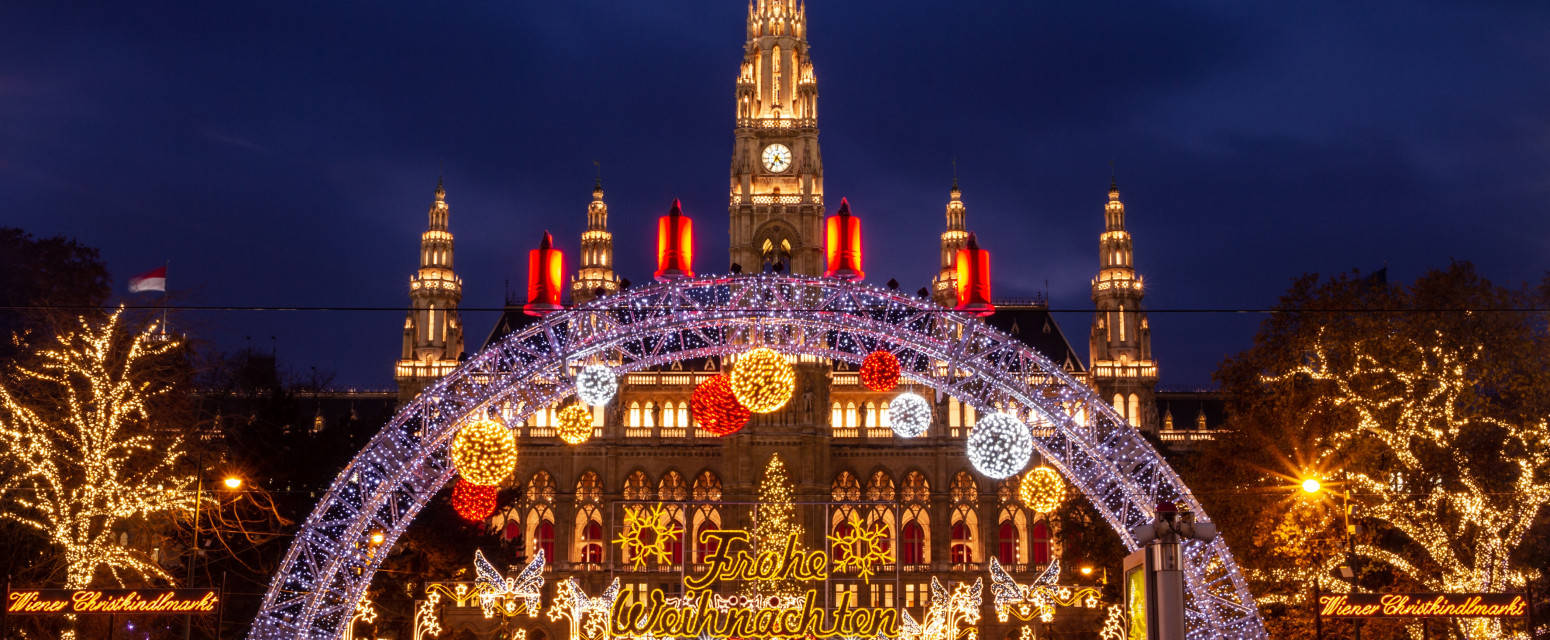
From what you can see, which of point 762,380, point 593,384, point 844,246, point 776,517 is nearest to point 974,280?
point 844,246

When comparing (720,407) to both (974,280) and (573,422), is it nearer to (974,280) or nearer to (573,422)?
(573,422)

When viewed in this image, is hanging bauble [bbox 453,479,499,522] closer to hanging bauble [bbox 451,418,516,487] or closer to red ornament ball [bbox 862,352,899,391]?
hanging bauble [bbox 451,418,516,487]

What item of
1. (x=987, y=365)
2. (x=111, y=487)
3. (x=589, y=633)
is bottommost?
(x=589, y=633)

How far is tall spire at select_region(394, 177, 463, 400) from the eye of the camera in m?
64.6

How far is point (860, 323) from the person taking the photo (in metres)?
26.2

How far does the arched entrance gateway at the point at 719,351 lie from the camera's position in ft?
84.2

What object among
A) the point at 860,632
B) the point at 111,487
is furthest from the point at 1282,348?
the point at 111,487

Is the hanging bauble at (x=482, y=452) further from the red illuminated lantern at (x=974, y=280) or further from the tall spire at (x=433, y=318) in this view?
the tall spire at (x=433, y=318)

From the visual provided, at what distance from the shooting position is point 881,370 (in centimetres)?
2528

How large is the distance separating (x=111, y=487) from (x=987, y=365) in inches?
613

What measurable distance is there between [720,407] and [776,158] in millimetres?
43042

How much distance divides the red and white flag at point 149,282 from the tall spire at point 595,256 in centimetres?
3957

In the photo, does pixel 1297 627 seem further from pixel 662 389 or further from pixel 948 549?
pixel 662 389

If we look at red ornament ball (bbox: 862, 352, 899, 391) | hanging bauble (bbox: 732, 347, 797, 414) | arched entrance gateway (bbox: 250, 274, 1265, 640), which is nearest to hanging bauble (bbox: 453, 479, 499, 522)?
arched entrance gateway (bbox: 250, 274, 1265, 640)
